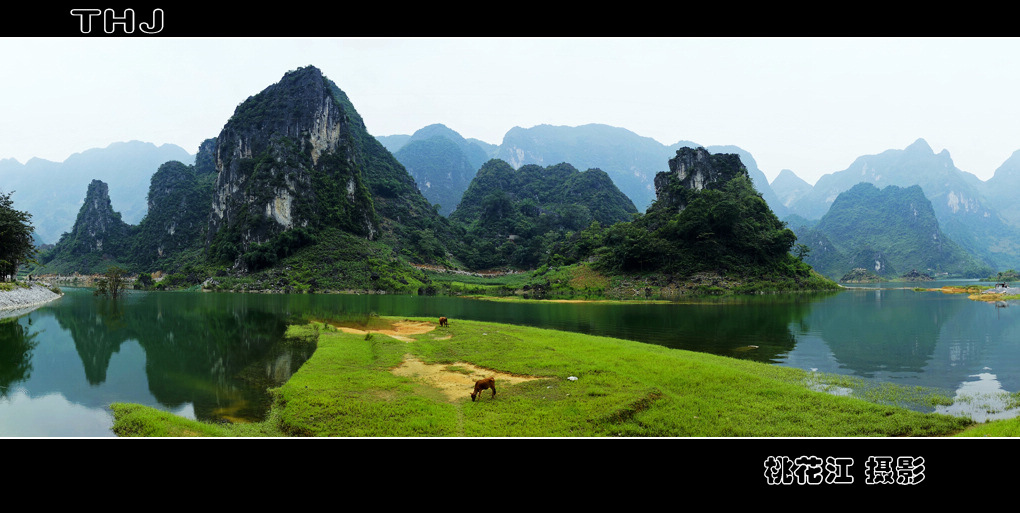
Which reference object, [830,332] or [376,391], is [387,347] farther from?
[830,332]

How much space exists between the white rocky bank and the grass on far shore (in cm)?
4174

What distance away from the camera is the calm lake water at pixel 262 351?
1266cm

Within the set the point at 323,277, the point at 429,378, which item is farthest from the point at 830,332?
the point at 323,277

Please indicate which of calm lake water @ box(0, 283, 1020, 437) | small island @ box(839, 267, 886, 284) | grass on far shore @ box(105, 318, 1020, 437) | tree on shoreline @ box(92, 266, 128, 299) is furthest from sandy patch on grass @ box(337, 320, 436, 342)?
small island @ box(839, 267, 886, 284)

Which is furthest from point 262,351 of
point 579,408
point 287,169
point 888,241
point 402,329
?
point 888,241

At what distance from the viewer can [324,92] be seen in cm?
11425

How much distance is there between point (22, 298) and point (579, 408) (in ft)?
187

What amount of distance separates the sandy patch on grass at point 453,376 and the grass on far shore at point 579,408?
0.19 meters

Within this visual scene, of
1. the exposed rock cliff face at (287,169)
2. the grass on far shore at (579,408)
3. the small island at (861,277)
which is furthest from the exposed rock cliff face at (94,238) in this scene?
the small island at (861,277)

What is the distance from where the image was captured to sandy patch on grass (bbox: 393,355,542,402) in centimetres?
1259

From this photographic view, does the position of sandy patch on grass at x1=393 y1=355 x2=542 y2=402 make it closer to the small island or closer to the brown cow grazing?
the brown cow grazing

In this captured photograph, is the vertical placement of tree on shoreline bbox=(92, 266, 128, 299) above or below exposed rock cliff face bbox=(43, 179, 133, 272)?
below

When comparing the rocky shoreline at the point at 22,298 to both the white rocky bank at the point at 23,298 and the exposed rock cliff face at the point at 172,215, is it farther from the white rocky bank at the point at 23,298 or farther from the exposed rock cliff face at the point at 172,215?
the exposed rock cliff face at the point at 172,215
